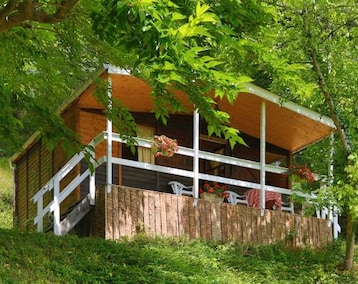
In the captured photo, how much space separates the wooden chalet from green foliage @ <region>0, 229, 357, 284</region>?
0.47 m

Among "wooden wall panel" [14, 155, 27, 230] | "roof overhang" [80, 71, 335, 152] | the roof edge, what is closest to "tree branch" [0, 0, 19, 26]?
"roof overhang" [80, 71, 335, 152]

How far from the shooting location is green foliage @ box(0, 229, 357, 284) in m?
9.37

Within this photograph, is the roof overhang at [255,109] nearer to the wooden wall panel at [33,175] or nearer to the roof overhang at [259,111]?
the roof overhang at [259,111]

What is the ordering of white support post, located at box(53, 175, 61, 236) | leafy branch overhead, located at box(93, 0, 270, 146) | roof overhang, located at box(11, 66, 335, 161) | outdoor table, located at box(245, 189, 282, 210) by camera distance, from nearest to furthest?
leafy branch overhead, located at box(93, 0, 270, 146) < white support post, located at box(53, 175, 61, 236) < roof overhang, located at box(11, 66, 335, 161) < outdoor table, located at box(245, 189, 282, 210)

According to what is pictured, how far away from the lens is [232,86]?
601 cm

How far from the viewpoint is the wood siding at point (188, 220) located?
11.6 m

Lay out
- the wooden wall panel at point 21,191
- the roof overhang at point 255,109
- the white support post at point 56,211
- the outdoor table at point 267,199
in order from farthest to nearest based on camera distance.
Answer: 1. the wooden wall panel at point 21,191
2. the outdoor table at point 267,199
3. the roof overhang at point 255,109
4. the white support post at point 56,211

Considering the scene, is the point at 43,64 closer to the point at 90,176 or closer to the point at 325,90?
the point at 90,176

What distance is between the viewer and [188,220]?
40.3 ft

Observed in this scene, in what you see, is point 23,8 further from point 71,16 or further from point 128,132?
point 128,132

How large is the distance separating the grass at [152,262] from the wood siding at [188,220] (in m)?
0.25

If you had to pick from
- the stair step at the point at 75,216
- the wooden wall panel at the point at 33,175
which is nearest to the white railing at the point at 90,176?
the stair step at the point at 75,216

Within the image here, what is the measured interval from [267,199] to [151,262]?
4809 millimetres

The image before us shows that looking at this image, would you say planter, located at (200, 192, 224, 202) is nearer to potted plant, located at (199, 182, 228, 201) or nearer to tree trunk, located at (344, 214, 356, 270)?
potted plant, located at (199, 182, 228, 201)
